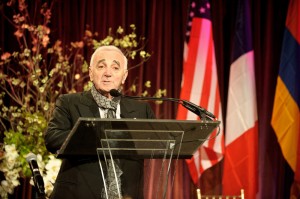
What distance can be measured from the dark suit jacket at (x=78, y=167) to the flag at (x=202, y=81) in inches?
96.9

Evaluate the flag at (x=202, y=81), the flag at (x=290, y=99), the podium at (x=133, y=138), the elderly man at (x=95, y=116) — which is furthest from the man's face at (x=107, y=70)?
the flag at (x=290, y=99)

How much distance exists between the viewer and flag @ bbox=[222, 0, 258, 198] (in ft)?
15.8

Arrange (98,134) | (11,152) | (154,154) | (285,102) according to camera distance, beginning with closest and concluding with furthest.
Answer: (98,134)
(154,154)
(11,152)
(285,102)

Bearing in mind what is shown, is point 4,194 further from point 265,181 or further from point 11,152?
point 265,181

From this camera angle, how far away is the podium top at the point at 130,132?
1878mm

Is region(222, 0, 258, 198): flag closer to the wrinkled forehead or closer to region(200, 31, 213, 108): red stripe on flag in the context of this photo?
region(200, 31, 213, 108): red stripe on flag

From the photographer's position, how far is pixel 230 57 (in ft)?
17.5

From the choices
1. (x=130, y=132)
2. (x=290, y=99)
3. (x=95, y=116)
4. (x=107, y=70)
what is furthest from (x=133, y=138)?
(x=290, y=99)

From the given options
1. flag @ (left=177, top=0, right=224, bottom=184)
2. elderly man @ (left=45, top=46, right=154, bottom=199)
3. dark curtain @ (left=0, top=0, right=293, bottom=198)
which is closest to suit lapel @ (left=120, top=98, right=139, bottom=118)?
elderly man @ (left=45, top=46, right=154, bottom=199)

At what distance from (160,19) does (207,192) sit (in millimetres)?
1778

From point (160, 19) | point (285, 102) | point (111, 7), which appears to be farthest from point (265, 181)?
point (111, 7)

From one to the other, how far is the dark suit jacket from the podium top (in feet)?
0.60

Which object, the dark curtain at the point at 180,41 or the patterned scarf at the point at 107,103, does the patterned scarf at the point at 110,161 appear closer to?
the patterned scarf at the point at 107,103

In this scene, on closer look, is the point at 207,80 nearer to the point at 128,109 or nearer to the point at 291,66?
the point at 291,66
